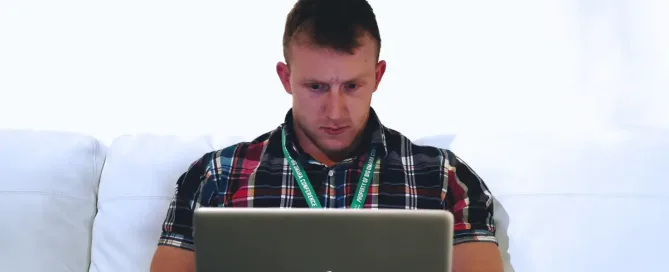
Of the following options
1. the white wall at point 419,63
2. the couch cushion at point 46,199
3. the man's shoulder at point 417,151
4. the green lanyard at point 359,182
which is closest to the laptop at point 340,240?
the green lanyard at point 359,182

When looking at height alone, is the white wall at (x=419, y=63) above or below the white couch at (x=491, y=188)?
above

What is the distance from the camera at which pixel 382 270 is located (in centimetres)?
88

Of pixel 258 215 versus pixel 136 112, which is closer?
pixel 258 215

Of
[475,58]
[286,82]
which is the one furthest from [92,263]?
[475,58]

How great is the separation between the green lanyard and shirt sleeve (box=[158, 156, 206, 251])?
205 mm

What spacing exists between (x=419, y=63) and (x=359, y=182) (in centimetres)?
60

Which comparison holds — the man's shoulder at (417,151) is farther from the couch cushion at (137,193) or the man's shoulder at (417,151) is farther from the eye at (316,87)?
the couch cushion at (137,193)

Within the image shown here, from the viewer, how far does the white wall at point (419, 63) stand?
1.91m

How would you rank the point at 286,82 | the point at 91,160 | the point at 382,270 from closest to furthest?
the point at 382,270, the point at 286,82, the point at 91,160

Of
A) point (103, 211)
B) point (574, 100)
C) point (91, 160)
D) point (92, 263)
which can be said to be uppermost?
point (574, 100)

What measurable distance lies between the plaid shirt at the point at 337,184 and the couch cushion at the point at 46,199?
0.92 ft

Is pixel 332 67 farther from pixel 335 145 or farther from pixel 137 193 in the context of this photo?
pixel 137 193

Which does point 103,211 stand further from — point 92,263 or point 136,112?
point 136,112

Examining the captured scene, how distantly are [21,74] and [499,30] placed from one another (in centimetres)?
139
